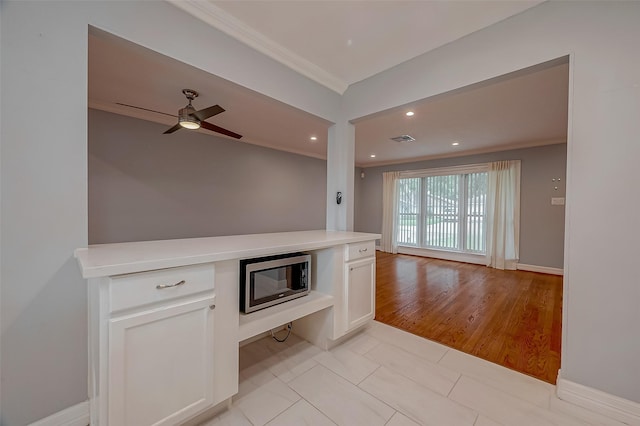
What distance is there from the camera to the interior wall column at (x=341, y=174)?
269 cm

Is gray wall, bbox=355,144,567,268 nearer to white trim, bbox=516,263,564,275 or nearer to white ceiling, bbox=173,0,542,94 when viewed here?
white trim, bbox=516,263,564,275

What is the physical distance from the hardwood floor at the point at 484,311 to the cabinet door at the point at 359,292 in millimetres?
495

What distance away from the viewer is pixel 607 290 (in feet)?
4.49

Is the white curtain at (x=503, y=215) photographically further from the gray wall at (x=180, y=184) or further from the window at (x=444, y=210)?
the gray wall at (x=180, y=184)

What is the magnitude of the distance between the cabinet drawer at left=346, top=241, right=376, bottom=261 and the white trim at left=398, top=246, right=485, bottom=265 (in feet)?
14.3

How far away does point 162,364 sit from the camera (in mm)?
1111

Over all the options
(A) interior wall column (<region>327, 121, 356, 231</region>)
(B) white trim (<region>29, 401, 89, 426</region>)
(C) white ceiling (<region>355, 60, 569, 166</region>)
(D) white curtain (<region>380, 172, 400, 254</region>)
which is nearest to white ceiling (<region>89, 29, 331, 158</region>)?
(A) interior wall column (<region>327, 121, 356, 231</region>)

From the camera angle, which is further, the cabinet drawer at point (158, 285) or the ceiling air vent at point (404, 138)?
the ceiling air vent at point (404, 138)

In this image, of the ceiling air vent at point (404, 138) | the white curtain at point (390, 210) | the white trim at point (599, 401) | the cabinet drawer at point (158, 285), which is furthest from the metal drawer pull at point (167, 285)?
the white curtain at point (390, 210)

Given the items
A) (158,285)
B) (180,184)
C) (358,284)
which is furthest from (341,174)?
(180,184)

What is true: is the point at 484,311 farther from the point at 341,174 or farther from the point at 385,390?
the point at 341,174

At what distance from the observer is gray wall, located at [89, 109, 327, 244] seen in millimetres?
3262

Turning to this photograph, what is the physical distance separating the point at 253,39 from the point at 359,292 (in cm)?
223

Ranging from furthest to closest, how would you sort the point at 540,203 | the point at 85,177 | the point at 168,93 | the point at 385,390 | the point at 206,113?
the point at 540,203
the point at 168,93
the point at 206,113
the point at 385,390
the point at 85,177
